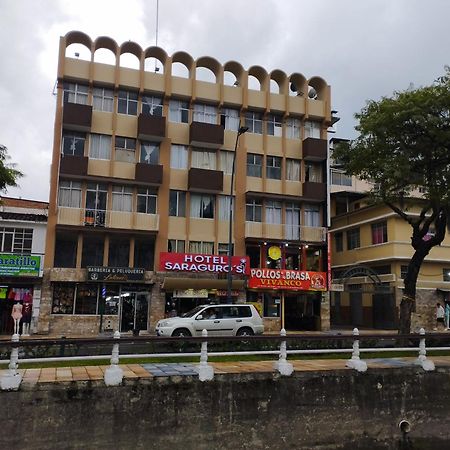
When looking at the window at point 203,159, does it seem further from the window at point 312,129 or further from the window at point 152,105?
the window at point 312,129

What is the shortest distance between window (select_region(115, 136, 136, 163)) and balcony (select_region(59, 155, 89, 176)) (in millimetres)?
2249

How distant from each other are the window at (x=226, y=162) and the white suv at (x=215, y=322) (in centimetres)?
1297

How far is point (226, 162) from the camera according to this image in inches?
1369

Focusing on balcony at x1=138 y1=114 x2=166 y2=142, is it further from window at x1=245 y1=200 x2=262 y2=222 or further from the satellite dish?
the satellite dish

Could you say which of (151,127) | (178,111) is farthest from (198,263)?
(178,111)

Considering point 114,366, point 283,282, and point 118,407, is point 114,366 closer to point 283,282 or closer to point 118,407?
point 118,407

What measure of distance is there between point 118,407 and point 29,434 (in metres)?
1.38

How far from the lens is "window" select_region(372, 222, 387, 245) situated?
37219 millimetres

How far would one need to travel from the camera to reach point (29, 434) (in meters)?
7.97

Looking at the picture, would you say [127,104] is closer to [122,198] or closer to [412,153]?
[122,198]

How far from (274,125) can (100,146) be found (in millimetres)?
11959

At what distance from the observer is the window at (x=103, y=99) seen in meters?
32.7

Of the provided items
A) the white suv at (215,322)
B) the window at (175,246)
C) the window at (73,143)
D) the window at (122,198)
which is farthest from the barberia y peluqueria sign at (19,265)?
the white suv at (215,322)

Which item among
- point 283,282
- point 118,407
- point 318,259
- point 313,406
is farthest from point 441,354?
point 318,259
